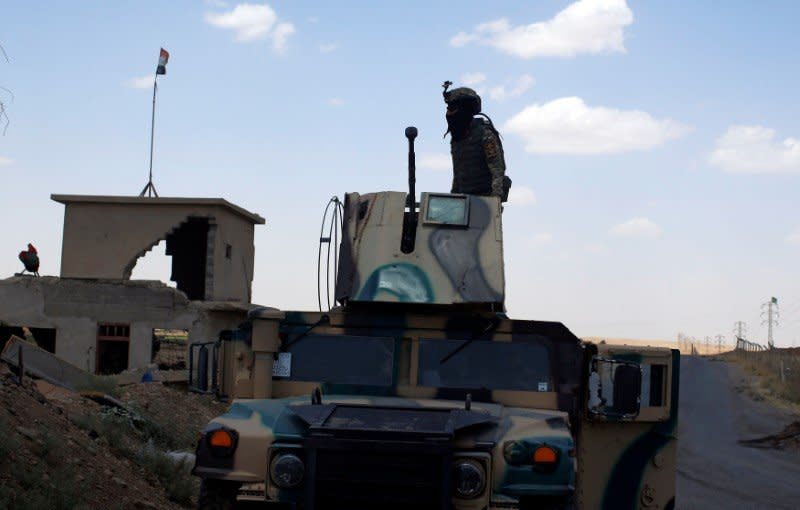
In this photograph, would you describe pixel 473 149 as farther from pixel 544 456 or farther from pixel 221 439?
pixel 221 439

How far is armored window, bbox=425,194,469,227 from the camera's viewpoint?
832 cm

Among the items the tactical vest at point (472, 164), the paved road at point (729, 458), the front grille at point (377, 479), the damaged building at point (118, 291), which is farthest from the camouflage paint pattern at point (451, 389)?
the damaged building at point (118, 291)

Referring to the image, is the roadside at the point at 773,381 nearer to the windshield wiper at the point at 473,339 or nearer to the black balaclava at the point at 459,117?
the black balaclava at the point at 459,117

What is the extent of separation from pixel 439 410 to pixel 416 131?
2895 mm

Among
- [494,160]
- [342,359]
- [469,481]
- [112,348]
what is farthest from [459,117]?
[112,348]


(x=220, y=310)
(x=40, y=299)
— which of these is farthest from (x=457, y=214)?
(x=40, y=299)

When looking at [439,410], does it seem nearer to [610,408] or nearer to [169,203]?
[610,408]

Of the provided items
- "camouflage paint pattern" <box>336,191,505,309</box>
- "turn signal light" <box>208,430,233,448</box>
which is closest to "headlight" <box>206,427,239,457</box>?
"turn signal light" <box>208,430,233,448</box>

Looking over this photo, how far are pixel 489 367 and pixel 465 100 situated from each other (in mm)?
3488

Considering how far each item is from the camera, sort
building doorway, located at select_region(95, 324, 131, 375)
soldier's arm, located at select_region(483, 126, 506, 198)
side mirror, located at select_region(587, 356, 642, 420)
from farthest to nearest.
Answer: building doorway, located at select_region(95, 324, 131, 375) < soldier's arm, located at select_region(483, 126, 506, 198) < side mirror, located at select_region(587, 356, 642, 420)

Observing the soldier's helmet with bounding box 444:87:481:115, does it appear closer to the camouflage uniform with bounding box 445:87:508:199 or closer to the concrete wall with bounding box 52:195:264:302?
the camouflage uniform with bounding box 445:87:508:199

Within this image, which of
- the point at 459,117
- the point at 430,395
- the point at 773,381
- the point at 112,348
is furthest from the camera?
the point at 773,381

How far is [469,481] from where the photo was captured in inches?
242

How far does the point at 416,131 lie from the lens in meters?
8.87
